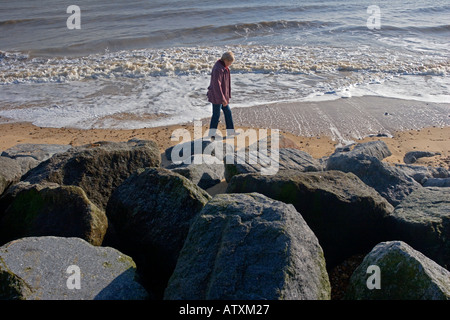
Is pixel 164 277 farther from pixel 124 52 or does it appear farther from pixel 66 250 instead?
pixel 124 52

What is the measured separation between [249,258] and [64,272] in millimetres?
1363

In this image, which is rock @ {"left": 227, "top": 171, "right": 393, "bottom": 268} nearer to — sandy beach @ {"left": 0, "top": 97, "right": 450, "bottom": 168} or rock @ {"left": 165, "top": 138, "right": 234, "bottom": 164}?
rock @ {"left": 165, "top": 138, "right": 234, "bottom": 164}

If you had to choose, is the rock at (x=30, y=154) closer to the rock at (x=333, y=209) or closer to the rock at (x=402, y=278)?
the rock at (x=333, y=209)

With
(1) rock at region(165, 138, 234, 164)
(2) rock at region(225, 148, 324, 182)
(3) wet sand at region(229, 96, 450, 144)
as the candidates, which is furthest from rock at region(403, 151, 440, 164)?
(1) rock at region(165, 138, 234, 164)

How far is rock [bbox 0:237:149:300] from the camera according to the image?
2850 millimetres

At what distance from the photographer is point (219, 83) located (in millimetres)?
8133

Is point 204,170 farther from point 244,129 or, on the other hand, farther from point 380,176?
point 244,129

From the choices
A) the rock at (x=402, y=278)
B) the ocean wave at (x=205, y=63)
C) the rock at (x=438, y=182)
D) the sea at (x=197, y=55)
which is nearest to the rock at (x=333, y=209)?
the rock at (x=402, y=278)

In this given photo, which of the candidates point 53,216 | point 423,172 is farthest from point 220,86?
point 53,216

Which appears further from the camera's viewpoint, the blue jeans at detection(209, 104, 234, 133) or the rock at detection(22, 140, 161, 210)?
the blue jeans at detection(209, 104, 234, 133)

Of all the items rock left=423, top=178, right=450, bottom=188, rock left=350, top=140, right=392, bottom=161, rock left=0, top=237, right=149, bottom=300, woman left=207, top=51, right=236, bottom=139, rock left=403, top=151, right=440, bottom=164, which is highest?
woman left=207, top=51, right=236, bottom=139

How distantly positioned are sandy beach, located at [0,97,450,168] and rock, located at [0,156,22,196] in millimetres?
3214

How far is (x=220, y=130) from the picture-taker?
29.8 feet

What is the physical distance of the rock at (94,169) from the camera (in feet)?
14.8
